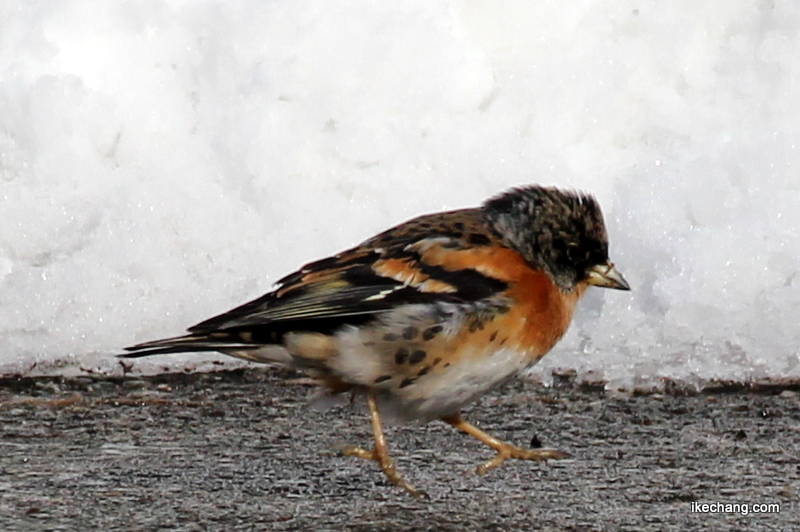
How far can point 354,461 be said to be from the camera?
5324 millimetres

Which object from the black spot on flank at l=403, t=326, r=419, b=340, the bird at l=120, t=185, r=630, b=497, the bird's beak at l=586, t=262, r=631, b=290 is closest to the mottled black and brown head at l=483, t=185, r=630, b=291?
the bird's beak at l=586, t=262, r=631, b=290

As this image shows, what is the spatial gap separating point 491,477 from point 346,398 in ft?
1.78

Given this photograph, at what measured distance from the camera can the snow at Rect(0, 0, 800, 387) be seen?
656 centimetres

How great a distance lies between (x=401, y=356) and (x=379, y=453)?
0.33 metres

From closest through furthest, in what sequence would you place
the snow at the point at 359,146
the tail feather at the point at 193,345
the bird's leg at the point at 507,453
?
the tail feather at the point at 193,345
the bird's leg at the point at 507,453
the snow at the point at 359,146

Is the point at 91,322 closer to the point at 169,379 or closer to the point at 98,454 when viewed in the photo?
the point at 169,379

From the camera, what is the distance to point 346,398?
5.18 meters

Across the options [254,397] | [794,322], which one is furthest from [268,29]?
[794,322]

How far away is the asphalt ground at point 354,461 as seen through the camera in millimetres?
4559

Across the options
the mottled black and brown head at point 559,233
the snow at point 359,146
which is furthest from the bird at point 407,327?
the snow at point 359,146

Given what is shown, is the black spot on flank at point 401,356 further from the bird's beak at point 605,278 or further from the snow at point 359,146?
the snow at point 359,146

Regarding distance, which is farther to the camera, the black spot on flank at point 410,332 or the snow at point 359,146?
the snow at point 359,146

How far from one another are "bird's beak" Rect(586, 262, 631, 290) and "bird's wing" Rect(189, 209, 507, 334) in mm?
438

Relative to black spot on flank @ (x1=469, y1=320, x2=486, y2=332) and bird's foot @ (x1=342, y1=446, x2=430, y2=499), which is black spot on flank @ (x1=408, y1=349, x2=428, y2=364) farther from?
bird's foot @ (x1=342, y1=446, x2=430, y2=499)
